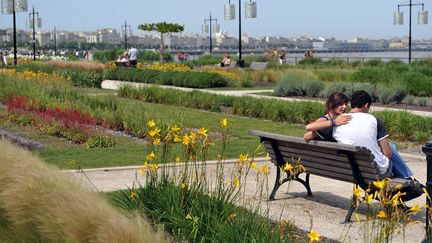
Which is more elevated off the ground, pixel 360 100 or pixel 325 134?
pixel 360 100

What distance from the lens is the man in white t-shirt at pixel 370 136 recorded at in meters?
7.58


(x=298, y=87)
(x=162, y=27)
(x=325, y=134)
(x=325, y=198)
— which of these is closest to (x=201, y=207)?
(x=325, y=134)

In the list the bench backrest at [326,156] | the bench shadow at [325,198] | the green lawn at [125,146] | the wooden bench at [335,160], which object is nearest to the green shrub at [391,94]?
the green lawn at [125,146]

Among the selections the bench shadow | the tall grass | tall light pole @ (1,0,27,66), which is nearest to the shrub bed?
tall light pole @ (1,0,27,66)

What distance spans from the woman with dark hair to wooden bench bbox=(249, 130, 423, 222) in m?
0.13

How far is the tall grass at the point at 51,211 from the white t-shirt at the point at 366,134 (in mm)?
2744

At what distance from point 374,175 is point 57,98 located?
39.9 feet

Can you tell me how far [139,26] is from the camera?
157 feet

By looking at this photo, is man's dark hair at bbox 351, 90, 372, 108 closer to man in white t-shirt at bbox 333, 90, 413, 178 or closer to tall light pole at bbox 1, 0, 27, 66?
man in white t-shirt at bbox 333, 90, 413, 178

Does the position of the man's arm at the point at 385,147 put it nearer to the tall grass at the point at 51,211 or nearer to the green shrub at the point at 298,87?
the tall grass at the point at 51,211

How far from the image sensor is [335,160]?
7652 millimetres

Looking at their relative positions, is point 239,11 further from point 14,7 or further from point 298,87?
point 298,87

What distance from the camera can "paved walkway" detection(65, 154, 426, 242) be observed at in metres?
7.36

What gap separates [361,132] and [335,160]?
356mm
